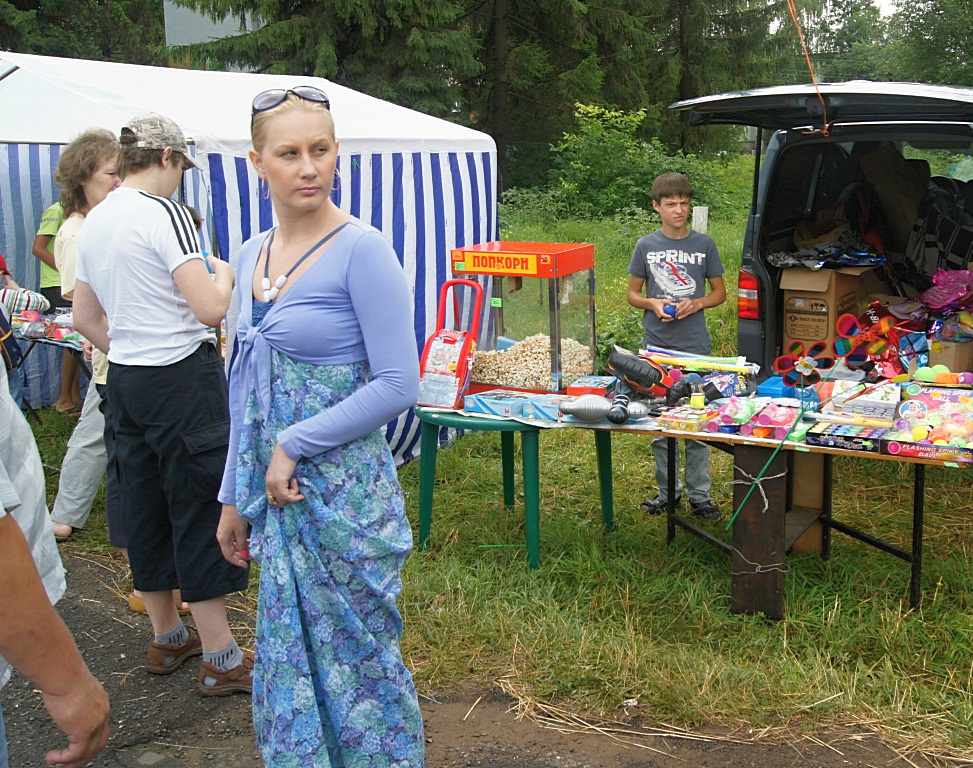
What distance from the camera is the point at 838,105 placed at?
458 cm

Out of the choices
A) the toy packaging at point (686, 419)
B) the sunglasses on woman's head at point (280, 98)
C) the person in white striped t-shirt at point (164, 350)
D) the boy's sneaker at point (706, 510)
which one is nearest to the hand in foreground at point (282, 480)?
the sunglasses on woman's head at point (280, 98)

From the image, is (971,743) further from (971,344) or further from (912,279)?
(912,279)

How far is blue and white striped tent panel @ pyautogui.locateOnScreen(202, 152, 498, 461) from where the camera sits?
5.72 meters

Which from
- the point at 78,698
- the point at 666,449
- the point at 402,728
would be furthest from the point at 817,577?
the point at 78,698

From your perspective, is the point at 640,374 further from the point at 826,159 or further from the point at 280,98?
the point at 826,159

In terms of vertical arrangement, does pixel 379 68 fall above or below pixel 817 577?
above

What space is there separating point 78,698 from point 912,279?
565 cm

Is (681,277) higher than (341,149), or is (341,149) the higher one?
(341,149)

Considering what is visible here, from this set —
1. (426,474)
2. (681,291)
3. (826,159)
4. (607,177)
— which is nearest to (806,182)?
(826,159)

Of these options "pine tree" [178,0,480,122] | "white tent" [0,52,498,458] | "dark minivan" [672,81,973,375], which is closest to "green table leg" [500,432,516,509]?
"white tent" [0,52,498,458]

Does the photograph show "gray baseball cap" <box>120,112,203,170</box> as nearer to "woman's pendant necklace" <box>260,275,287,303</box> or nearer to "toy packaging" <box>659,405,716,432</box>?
"woman's pendant necklace" <box>260,275,287,303</box>

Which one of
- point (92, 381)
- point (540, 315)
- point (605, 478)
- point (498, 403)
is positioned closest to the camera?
point (498, 403)

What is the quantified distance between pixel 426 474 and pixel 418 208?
2155 mm

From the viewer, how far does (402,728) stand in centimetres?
256
